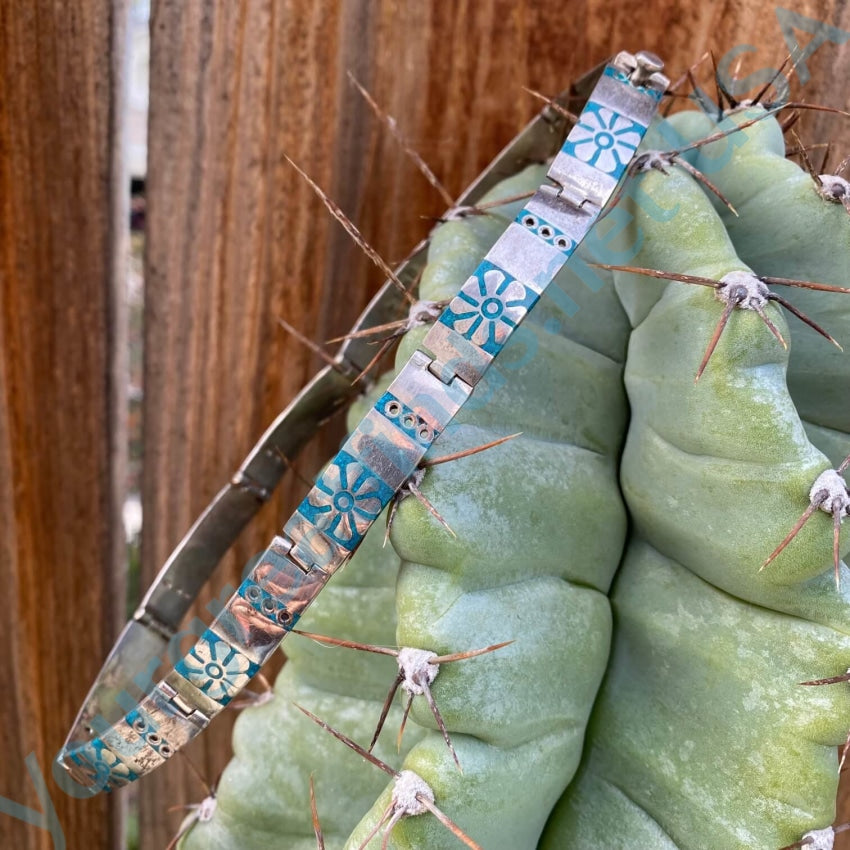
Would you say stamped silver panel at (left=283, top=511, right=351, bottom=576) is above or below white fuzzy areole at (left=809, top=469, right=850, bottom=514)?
below

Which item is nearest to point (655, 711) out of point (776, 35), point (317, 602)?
point (317, 602)

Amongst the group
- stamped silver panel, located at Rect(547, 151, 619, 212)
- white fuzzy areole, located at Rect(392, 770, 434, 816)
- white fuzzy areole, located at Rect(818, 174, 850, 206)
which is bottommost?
white fuzzy areole, located at Rect(392, 770, 434, 816)

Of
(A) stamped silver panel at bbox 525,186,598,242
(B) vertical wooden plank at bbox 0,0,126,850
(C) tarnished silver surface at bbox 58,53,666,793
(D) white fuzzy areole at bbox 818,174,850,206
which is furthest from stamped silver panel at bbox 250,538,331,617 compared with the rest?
(B) vertical wooden plank at bbox 0,0,126,850

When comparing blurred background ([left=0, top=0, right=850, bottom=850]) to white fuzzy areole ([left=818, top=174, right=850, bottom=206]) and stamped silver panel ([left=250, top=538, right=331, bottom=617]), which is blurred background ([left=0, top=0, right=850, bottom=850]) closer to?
white fuzzy areole ([left=818, top=174, right=850, bottom=206])

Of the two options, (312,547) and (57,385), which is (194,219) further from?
(312,547)

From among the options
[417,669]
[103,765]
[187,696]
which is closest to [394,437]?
[417,669]

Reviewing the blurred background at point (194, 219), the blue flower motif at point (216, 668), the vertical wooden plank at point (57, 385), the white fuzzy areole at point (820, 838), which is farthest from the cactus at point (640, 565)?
the vertical wooden plank at point (57, 385)

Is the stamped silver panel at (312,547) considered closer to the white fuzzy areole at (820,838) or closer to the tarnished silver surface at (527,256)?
the tarnished silver surface at (527,256)
